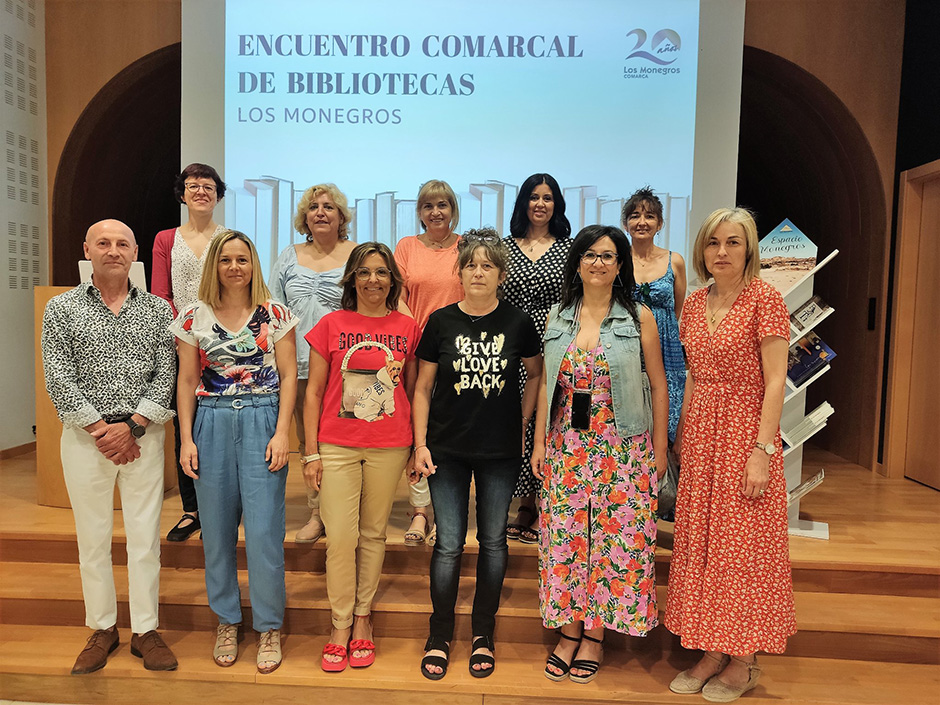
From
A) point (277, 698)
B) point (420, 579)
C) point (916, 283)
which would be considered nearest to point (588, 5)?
point (916, 283)

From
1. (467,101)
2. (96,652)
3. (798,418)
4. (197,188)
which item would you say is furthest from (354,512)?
(467,101)

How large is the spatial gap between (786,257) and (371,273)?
218 centimetres

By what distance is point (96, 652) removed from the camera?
96.4 inches

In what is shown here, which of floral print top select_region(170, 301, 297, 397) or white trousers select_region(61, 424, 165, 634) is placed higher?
floral print top select_region(170, 301, 297, 397)

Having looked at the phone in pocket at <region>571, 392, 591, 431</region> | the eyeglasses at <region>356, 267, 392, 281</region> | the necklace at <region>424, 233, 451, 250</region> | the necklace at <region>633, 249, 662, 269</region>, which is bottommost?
the phone in pocket at <region>571, 392, 591, 431</region>

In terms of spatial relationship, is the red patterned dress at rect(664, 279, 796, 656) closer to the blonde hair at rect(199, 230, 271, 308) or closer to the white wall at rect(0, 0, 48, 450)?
the blonde hair at rect(199, 230, 271, 308)

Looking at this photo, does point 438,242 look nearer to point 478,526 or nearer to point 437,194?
point 437,194

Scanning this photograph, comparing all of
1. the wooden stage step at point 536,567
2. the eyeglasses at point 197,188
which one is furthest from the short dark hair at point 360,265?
the wooden stage step at point 536,567

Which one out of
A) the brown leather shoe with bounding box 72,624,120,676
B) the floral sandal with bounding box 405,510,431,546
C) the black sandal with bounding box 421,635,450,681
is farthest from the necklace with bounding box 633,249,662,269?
the brown leather shoe with bounding box 72,624,120,676

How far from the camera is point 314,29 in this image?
437cm

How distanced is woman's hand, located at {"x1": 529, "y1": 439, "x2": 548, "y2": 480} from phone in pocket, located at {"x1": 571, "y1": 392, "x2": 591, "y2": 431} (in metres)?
0.17

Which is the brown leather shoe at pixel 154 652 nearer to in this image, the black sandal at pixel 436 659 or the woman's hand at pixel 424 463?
the black sandal at pixel 436 659

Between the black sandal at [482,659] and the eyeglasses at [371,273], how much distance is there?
141 centimetres

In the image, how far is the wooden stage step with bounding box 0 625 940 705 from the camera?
2.37 m
